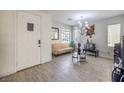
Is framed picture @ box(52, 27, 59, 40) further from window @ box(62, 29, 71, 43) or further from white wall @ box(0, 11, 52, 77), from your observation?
white wall @ box(0, 11, 52, 77)

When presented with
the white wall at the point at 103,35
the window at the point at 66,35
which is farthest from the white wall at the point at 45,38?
the window at the point at 66,35

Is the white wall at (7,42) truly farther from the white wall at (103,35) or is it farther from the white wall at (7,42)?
the white wall at (103,35)

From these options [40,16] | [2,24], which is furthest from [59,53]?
[2,24]

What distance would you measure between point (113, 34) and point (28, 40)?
15.3 feet

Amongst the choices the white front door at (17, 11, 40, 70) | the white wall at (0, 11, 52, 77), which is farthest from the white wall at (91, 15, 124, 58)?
the white wall at (0, 11, 52, 77)

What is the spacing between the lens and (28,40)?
4051 millimetres

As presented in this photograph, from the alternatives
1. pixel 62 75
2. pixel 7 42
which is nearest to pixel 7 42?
pixel 7 42

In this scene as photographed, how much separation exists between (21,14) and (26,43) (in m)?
0.98

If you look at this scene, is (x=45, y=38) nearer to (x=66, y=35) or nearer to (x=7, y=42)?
(x=7, y=42)

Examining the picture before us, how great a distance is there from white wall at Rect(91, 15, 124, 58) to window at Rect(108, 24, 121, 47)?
0.18 metres

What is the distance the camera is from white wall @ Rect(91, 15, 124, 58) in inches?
246
